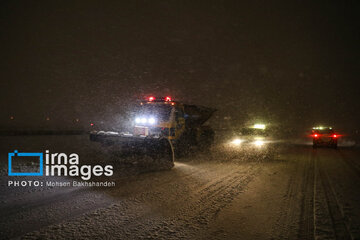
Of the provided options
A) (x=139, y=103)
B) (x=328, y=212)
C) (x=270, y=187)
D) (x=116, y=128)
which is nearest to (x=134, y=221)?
(x=328, y=212)

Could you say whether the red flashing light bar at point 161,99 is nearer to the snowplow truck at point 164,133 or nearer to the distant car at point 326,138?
the snowplow truck at point 164,133

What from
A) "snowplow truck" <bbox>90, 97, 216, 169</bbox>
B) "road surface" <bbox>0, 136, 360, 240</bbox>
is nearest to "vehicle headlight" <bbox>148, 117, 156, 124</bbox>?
"snowplow truck" <bbox>90, 97, 216, 169</bbox>

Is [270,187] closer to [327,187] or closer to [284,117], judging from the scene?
[327,187]

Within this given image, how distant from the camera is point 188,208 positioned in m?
4.99

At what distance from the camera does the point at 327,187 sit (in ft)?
22.2

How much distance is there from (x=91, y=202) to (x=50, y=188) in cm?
158

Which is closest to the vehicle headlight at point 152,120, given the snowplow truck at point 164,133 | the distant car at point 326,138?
the snowplow truck at point 164,133

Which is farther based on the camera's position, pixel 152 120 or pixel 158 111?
pixel 158 111

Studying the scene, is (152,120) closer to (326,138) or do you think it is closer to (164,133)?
(164,133)

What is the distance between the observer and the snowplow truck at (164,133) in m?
10.1

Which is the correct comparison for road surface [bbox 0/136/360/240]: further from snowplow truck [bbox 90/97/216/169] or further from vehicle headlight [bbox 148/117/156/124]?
vehicle headlight [bbox 148/117/156/124]

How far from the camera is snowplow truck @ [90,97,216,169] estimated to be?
397 inches

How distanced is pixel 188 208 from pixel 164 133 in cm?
708

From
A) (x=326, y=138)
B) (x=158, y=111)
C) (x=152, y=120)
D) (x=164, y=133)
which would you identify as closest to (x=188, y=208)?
(x=164, y=133)
